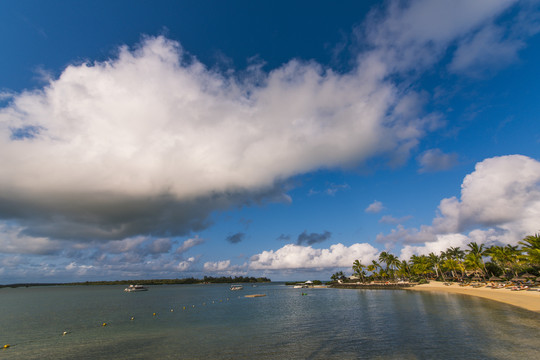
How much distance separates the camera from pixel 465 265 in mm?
107375

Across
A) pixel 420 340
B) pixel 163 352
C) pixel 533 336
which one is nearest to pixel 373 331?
pixel 420 340

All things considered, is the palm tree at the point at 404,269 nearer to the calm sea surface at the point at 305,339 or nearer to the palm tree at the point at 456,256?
the palm tree at the point at 456,256

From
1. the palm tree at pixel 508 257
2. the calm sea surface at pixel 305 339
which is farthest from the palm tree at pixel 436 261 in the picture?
the calm sea surface at pixel 305 339

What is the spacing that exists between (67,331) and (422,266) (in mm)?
136082

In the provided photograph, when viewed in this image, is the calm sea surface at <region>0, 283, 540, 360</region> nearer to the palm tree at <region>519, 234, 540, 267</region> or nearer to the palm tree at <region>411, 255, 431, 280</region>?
the palm tree at <region>519, 234, 540, 267</region>

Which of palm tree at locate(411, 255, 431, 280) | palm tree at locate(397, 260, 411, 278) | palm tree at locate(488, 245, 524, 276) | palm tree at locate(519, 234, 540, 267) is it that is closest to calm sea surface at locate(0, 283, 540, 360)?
palm tree at locate(519, 234, 540, 267)

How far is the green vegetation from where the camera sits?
79.1m

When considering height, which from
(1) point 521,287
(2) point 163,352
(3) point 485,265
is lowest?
(2) point 163,352

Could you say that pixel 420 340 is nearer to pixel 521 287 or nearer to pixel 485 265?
pixel 521 287

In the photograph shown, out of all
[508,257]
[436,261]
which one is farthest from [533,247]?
[436,261]

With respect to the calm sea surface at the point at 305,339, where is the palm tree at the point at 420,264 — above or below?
above

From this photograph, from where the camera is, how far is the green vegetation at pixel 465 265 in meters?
79.1

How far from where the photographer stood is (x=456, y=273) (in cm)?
12375

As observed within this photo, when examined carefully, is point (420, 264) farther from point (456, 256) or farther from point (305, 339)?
point (305, 339)
